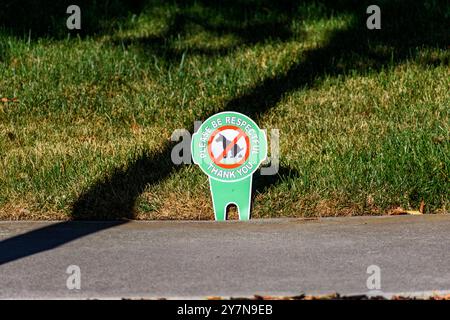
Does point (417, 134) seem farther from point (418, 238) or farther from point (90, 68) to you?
point (90, 68)

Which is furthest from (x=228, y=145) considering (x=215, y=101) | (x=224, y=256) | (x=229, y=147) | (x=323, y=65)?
(x=323, y=65)

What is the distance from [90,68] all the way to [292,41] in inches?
89.4

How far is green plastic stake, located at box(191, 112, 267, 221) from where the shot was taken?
682 centimetres

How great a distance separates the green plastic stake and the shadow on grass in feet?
1.62

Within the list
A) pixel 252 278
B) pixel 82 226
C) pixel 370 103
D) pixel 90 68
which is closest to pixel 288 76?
pixel 370 103

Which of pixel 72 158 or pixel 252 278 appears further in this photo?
pixel 72 158

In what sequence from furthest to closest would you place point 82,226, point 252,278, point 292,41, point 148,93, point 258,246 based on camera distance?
point 292,41 < point 148,93 < point 82,226 < point 258,246 < point 252,278

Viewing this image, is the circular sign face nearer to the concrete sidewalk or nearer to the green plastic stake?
the green plastic stake

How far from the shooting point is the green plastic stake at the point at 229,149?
6824mm

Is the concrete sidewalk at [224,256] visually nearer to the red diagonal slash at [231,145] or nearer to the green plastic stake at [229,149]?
the green plastic stake at [229,149]

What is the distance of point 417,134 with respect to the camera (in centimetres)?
796

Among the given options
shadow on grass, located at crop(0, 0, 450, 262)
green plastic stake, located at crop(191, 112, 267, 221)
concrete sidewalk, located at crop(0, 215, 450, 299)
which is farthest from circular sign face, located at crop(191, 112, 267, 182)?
shadow on grass, located at crop(0, 0, 450, 262)

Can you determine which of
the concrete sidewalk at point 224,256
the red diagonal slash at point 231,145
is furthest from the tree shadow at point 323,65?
the red diagonal slash at point 231,145

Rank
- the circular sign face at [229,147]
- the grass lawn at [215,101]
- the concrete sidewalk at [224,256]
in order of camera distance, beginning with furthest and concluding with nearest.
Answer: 1. the grass lawn at [215,101]
2. the circular sign face at [229,147]
3. the concrete sidewalk at [224,256]
